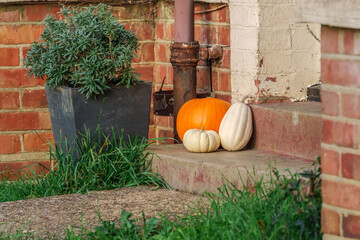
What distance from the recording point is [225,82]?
392cm

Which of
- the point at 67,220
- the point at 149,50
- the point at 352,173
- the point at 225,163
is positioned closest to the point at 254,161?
the point at 225,163

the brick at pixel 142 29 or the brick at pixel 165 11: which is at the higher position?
the brick at pixel 165 11

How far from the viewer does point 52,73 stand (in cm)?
366

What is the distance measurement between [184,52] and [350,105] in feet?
6.46

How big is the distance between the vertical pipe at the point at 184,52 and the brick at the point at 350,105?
1.93 m

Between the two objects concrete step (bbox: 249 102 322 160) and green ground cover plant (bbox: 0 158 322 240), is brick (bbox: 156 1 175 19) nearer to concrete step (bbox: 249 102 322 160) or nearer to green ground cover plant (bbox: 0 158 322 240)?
concrete step (bbox: 249 102 322 160)

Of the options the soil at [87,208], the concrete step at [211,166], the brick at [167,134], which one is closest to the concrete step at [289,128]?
the concrete step at [211,166]

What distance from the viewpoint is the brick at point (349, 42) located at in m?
1.98

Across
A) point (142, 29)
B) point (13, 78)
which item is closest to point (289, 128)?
point (142, 29)

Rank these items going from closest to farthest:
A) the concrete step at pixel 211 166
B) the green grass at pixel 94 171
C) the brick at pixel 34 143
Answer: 1. the concrete step at pixel 211 166
2. the green grass at pixel 94 171
3. the brick at pixel 34 143

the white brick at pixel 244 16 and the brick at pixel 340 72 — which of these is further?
the white brick at pixel 244 16

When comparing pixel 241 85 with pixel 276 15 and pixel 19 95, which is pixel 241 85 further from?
pixel 19 95

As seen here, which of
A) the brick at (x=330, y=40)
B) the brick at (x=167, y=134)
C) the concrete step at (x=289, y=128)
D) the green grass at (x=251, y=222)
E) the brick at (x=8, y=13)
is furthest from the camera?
the brick at (x=167, y=134)

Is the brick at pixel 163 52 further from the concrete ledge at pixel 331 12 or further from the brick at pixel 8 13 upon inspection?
the concrete ledge at pixel 331 12
